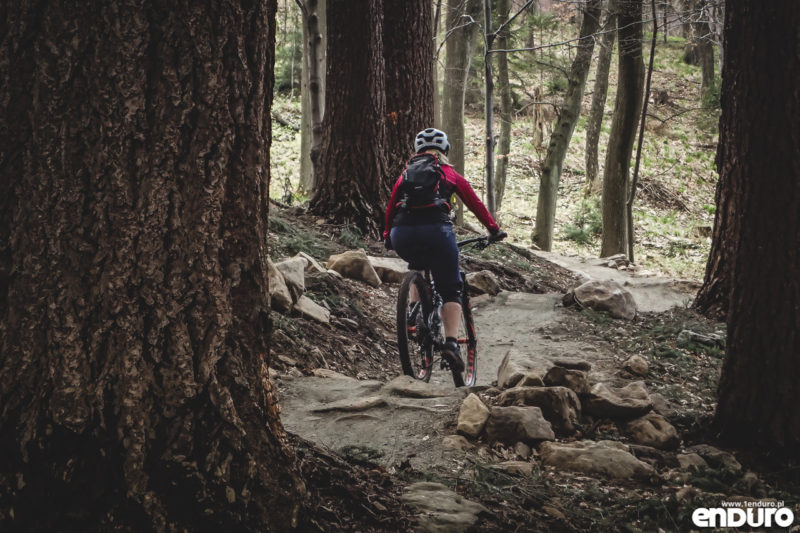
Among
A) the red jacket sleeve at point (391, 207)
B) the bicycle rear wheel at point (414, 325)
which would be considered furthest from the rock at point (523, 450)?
the red jacket sleeve at point (391, 207)

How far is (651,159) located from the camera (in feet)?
79.9

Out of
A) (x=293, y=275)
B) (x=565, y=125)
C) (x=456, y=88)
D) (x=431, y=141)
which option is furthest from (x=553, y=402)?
(x=565, y=125)

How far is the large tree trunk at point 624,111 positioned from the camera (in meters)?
12.9

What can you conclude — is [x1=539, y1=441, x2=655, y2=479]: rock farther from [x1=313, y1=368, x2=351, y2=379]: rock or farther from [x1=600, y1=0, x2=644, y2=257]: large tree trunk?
[x1=600, y1=0, x2=644, y2=257]: large tree trunk

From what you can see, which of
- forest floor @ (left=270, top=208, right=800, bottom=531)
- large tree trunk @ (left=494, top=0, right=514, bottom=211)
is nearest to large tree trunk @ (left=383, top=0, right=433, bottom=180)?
forest floor @ (left=270, top=208, right=800, bottom=531)

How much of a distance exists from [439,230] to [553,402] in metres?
1.80

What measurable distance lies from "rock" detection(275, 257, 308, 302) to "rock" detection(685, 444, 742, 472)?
3.77m

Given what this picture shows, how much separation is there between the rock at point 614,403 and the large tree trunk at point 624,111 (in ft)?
32.3

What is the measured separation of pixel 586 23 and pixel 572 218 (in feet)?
22.2

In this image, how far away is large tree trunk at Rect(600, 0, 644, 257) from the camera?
42.3 ft

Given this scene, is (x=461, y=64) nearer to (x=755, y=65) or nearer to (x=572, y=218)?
(x=572, y=218)

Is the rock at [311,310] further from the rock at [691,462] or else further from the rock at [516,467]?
the rock at [691,462]

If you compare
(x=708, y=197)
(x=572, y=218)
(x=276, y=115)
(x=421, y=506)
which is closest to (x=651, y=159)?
(x=708, y=197)

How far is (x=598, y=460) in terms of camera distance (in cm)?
349
